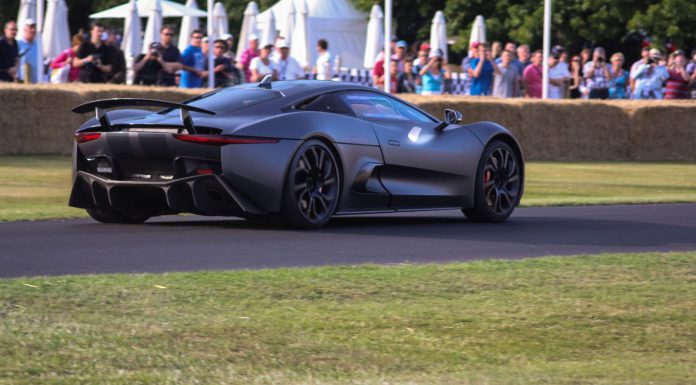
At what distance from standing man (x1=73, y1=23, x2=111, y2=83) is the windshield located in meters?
10.0

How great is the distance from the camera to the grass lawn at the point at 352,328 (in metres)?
5.29

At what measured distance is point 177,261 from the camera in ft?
26.8

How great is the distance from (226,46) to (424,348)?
56.2ft

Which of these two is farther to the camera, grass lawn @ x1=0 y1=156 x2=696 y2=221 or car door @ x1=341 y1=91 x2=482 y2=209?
grass lawn @ x1=0 y1=156 x2=696 y2=221

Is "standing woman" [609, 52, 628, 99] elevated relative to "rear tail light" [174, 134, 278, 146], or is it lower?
lower

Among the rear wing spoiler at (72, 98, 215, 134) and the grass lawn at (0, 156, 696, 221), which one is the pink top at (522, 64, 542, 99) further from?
the rear wing spoiler at (72, 98, 215, 134)

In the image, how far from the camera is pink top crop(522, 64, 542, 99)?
83.3 ft

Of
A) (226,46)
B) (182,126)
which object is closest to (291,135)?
(182,126)

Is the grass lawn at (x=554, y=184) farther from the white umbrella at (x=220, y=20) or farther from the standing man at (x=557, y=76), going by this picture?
the white umbrella at (x=220, y=20)

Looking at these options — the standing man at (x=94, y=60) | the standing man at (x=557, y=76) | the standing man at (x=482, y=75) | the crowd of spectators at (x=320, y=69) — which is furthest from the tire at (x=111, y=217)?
the standing man at (x=557, y=76)

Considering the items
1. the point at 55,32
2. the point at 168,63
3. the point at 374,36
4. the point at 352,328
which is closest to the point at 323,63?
the point at 168,63

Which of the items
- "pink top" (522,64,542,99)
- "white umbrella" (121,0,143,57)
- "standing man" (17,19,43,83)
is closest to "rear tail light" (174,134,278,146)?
"standing man" (17,19,43,83)

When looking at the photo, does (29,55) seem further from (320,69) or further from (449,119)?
(449,119)

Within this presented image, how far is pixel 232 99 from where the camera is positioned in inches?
414
